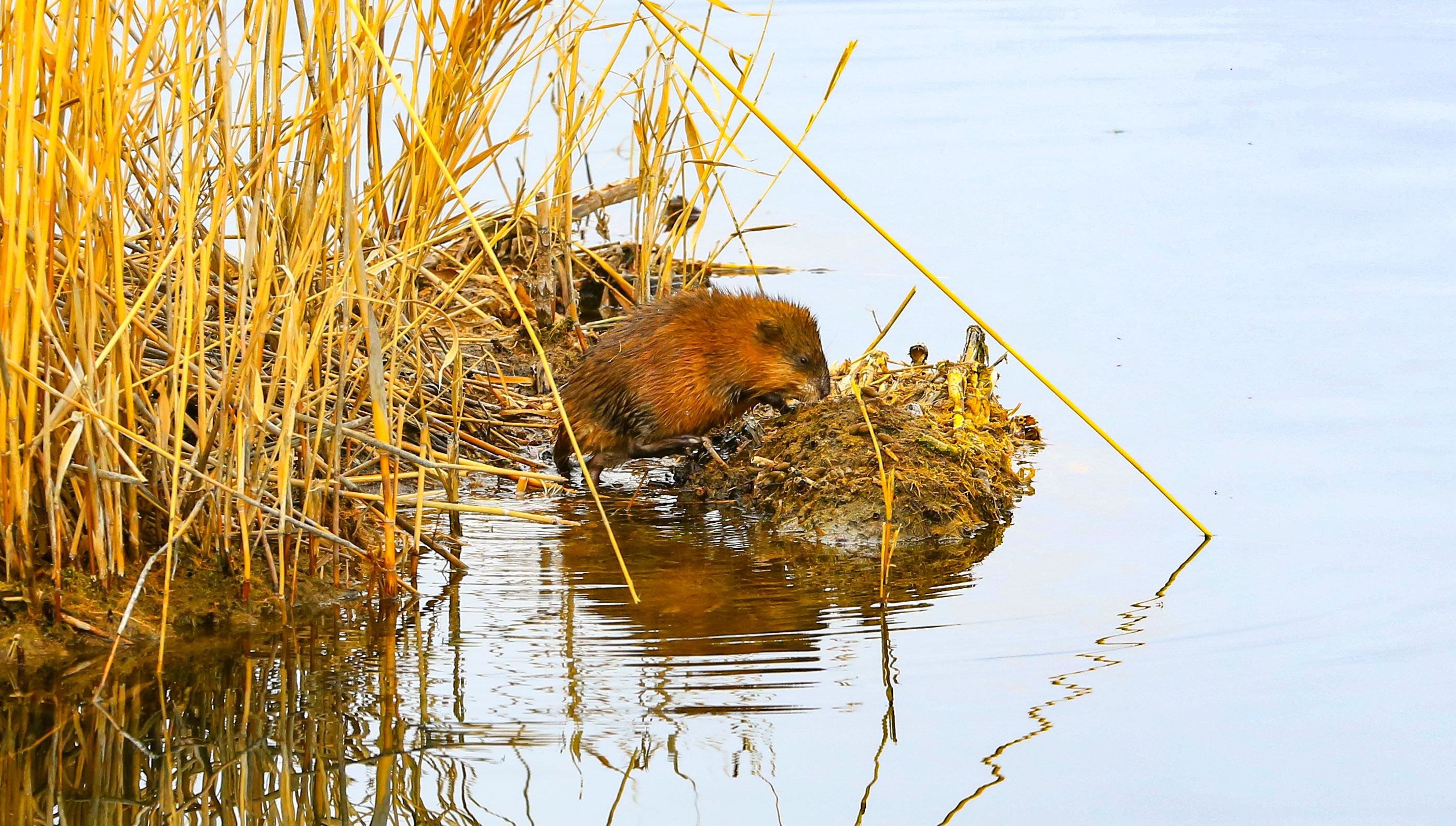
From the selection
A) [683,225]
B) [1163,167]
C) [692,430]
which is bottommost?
[692,430]

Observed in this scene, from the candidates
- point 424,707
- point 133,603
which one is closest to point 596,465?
point 424,707

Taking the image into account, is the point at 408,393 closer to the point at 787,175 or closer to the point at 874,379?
the point at 874,379

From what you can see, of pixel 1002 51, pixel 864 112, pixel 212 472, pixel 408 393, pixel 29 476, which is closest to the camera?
pixel 29 476

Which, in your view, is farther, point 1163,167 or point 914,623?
point 1163,167

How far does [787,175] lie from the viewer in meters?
9.35

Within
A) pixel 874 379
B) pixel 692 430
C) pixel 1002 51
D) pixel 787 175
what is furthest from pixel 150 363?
pixel 1002 51

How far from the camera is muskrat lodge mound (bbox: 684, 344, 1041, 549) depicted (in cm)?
509

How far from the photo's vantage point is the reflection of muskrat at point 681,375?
217 inches

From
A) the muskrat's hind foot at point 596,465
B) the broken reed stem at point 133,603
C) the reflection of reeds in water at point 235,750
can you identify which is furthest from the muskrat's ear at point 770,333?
the broken reed stem at point 133,603

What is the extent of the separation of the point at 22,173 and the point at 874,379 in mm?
3359

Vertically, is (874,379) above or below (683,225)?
below

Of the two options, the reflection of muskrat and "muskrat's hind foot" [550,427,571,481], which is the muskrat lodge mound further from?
"muskrat's hind foot" [550,427,571,481]

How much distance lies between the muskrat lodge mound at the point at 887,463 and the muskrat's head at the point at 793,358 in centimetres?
8

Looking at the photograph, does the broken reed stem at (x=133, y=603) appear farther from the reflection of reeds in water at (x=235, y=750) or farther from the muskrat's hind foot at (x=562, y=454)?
the muskrat's hind foot at (x=562, y=454)
